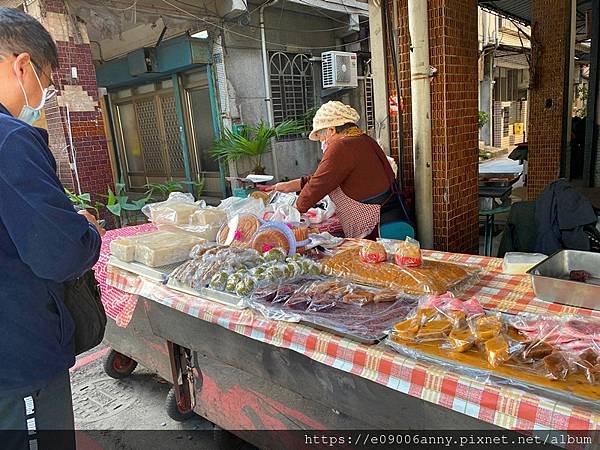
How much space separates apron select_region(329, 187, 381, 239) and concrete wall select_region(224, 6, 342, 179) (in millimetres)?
5168

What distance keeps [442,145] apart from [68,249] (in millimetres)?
2692

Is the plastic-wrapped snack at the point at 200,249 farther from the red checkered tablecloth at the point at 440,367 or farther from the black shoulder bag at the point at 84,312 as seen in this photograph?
the black shoulder bag at the point at 84,312

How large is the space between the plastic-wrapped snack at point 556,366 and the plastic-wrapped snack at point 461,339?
0.58 feet

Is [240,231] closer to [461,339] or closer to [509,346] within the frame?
[461,339]

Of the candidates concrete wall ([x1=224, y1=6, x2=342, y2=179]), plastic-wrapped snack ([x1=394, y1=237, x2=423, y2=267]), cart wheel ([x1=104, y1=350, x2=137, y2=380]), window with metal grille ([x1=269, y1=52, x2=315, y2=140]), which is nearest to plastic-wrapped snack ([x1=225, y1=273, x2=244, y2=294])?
plastic-wrapped snack ([x1=394, y1=237, x2=423, y2=267])

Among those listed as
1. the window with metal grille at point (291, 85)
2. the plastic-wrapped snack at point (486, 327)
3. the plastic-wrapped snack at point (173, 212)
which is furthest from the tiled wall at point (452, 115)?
the window with metal grille at point (291, 85)

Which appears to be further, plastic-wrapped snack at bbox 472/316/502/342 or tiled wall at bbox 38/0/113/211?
tiled wall at bbox 38/0/113/211

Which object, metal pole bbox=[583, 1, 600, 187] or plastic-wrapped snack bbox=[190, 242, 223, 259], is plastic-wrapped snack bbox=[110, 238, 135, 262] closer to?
plastic-wrapped snack bbox=[190, 242, 223, 259]

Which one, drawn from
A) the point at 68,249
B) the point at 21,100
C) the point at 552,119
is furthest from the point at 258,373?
the point at 552,119

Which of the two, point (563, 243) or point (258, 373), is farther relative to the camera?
point (563, 243)

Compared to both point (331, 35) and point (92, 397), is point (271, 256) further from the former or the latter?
point (331, 35)

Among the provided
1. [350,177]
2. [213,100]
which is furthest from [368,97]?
[350,177]

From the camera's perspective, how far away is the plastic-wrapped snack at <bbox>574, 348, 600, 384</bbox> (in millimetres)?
1014

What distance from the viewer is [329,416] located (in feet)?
5.00
